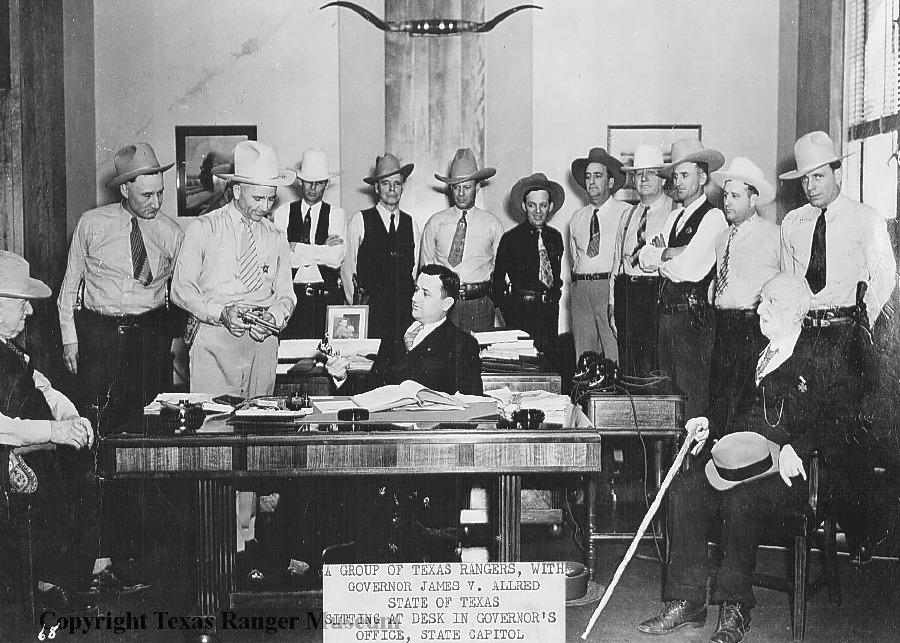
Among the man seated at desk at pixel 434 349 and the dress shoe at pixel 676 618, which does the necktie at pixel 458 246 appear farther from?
the dress shoe at pixel 676 618

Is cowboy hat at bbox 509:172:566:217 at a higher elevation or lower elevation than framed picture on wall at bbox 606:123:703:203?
lower

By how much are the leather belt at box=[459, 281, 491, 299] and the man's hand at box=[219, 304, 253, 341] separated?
0.92m

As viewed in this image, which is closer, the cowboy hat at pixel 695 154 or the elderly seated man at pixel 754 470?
the elderly seated man at pixel 754 470

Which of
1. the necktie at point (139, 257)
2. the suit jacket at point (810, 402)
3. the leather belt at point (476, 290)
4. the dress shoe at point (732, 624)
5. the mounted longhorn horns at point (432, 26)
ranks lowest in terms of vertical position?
the dress shoe at point (732, 624)

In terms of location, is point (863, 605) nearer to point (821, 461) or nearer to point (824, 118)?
point (821, 461)

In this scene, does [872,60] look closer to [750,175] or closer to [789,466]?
[750,175]

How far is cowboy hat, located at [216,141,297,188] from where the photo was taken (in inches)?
151

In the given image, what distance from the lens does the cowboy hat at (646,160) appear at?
12.4 ft

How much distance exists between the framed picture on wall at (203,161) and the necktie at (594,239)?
55.9 inches

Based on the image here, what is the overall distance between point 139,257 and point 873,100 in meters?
2.83

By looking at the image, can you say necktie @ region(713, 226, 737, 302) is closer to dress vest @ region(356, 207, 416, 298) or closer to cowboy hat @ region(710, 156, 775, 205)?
cowboy hat @ region(710, 156, 775, 205)

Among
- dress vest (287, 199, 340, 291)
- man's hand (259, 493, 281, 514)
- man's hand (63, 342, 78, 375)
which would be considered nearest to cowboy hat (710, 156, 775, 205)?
dress vest (287, 199, 340, 291)

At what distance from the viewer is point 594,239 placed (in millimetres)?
4012

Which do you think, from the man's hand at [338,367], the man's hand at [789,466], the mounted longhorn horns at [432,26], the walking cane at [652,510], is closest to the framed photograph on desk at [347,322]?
the man's hand at [338,367]
